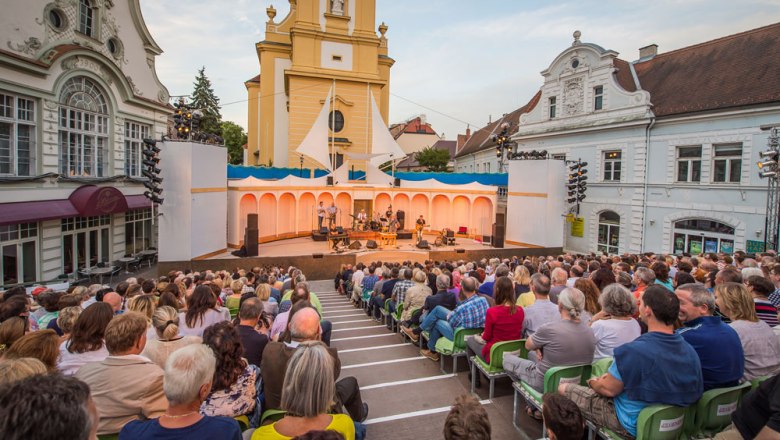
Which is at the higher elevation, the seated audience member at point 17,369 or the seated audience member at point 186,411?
the seated audience member at point 17,369

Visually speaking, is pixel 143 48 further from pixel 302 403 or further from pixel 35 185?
pixel 302 403

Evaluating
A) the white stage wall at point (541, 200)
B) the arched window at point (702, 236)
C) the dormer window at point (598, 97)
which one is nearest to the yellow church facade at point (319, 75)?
the white stage wall at point (541, 200)

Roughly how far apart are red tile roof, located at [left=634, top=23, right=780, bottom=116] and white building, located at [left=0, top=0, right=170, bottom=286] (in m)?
22.4

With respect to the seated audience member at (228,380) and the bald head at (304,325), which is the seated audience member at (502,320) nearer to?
the bald head at (304,325)

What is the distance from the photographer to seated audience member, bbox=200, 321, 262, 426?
2.63 m

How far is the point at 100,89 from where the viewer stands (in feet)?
48.4

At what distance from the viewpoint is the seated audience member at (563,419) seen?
213 cm

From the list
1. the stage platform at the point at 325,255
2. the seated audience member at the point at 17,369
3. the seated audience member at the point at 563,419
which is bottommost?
the stage platform at the point at 325,255

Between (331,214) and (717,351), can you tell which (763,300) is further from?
(331,214)

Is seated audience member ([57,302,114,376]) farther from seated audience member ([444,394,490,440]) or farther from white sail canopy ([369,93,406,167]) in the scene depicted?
white sail canopy ([369,93,406,167])

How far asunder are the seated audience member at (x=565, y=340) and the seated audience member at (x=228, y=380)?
8.14 feet

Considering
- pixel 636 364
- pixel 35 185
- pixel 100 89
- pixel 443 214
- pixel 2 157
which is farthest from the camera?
pixel 443 214

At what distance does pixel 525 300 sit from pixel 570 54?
63.4 feet

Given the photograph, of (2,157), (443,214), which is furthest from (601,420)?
(443,214)
